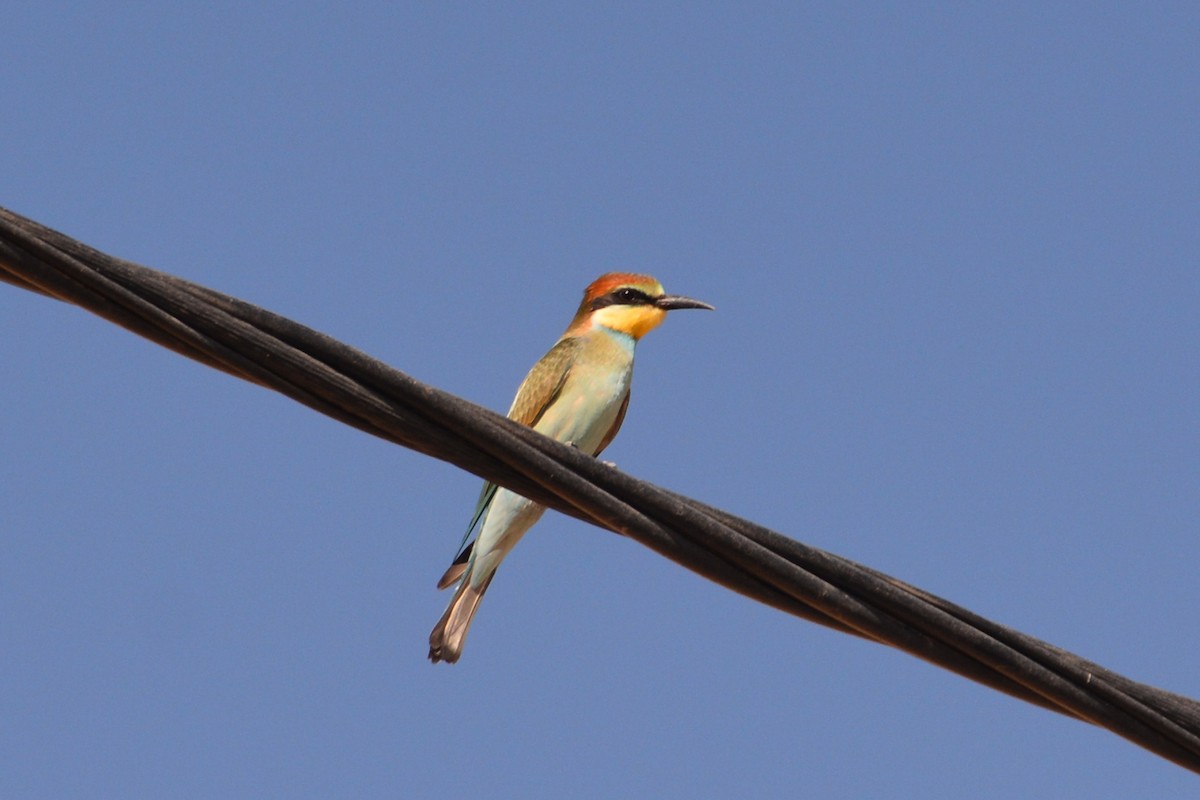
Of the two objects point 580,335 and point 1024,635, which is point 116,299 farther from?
point 580,335

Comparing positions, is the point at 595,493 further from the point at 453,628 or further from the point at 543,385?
the point at 543,385

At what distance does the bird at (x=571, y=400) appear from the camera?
608 centimetres

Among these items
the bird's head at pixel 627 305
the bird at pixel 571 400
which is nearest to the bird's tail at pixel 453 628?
the bird at pixel 571 400

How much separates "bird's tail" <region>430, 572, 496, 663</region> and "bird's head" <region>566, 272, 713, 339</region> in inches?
58.6

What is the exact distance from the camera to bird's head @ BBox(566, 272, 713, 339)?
698 centimetres

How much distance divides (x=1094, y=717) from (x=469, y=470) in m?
1.20

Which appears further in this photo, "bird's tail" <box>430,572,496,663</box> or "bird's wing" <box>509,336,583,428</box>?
"bird's wing" <box>509,336,583,428</box>

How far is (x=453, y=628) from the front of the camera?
6.02 metres

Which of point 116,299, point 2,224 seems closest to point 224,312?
point 116,299

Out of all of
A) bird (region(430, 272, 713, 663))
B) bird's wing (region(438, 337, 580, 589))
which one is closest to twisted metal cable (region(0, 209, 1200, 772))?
bird (region(430, 272, 713, 663))

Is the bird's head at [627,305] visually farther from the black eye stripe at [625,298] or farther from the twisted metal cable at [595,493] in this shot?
the twisted metal cable at [595,493]

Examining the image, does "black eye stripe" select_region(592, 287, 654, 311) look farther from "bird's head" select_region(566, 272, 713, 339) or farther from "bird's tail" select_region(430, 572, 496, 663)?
"bird's tail" select_region(430, 572, 496, 663)

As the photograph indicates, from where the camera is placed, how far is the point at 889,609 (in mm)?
2820

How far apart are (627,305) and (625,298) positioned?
0.06 meters
